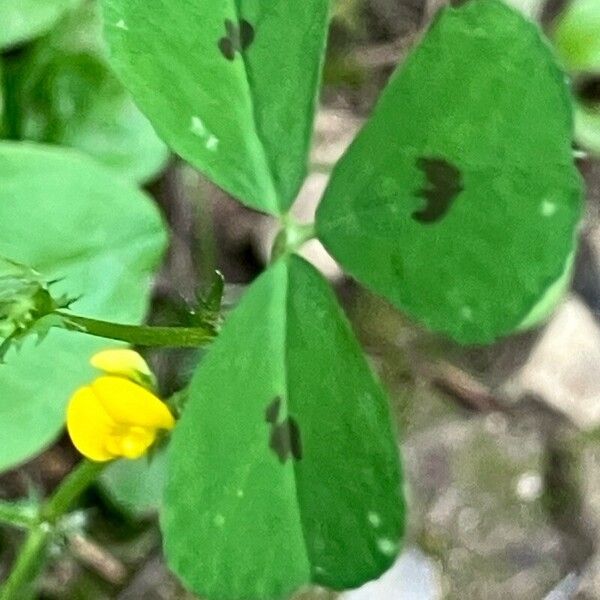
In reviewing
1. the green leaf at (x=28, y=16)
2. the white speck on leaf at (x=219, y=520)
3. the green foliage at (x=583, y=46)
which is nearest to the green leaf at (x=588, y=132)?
the green foliage at (x=583, y=46)

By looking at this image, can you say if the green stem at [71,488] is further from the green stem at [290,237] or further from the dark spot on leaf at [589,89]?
the dark spot on leaf at [589,89]

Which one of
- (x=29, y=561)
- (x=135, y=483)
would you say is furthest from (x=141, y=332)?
(x=135, y=483)

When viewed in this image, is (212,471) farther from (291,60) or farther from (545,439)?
(545,439)

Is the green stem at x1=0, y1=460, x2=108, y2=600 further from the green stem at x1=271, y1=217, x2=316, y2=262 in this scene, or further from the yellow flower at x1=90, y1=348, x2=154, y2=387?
the green stem at x1=271, y1=217, x2=316, y2=262

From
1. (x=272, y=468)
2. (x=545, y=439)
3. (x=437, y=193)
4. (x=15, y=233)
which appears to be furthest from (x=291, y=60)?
(x=545, y=439)

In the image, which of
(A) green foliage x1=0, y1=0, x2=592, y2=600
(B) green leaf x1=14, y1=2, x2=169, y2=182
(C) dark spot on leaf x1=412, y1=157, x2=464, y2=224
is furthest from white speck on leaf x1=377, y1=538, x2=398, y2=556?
(B) green leaf x1=14, y1=2, x2=169, y2=182

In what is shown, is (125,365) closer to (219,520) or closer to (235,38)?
(219,520)

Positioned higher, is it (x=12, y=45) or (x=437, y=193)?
(x=437, y=193)
